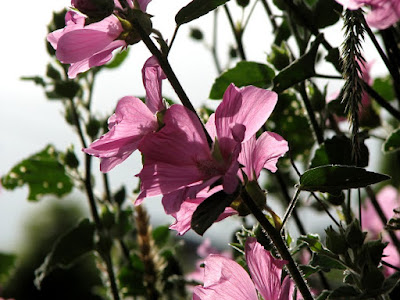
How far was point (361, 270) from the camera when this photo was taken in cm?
45

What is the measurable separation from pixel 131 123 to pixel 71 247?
50cm

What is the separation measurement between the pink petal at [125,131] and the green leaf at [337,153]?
0.19m

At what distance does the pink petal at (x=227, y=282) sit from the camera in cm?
48

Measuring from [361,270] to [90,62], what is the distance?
0.25m

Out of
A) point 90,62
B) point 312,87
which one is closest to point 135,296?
point 312,87

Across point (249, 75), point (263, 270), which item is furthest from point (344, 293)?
point (249, 75)

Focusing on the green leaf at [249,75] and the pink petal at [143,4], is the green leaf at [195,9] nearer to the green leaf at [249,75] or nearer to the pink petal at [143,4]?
the pink petal at [143,4]

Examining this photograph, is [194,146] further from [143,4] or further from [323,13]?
[323,13]

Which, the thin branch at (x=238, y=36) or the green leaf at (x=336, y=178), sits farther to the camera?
the thin branch at (x=238, y=36)

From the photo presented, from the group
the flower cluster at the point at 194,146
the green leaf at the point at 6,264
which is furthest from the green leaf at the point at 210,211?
the green leaf at the point at 6,264

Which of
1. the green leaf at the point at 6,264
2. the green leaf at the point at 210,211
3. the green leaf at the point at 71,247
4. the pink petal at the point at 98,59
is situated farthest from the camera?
the green leaf at the point at 6,264

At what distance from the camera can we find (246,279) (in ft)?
1.59

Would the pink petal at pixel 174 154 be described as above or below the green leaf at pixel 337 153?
above

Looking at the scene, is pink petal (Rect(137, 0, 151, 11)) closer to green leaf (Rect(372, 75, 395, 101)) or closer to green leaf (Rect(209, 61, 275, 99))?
green leaf (Rect(209, 61, 275, 99))
